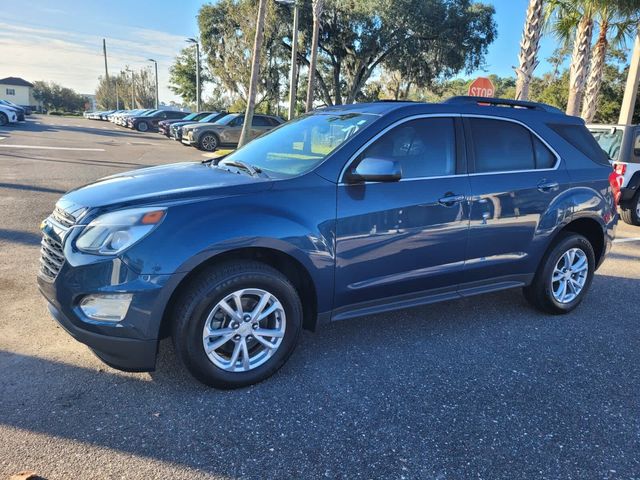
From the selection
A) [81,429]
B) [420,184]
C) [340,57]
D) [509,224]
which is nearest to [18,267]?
[81,429]

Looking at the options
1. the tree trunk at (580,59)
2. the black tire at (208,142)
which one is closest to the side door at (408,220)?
the tree trunk at (580,59)

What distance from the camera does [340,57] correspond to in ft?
104

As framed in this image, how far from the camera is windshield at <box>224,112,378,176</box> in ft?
11.7

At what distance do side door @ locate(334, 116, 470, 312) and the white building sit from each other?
325ft

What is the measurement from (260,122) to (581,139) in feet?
57.1

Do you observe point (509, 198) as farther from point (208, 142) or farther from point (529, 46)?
point (208, 142)

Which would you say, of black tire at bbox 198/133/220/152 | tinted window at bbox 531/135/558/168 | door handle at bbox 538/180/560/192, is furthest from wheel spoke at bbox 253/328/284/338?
black tire at bbox 198/133/220/152

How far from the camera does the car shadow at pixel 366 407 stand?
101 inches

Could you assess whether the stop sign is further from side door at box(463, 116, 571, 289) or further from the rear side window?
side door at box(463, 116, 571, 289)

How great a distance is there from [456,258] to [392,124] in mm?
1151

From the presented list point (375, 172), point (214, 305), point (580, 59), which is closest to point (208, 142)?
point (580, 59)

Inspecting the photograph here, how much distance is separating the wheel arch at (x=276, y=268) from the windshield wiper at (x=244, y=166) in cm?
61

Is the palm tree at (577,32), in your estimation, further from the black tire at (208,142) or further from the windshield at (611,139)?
the black tire at (208,142)

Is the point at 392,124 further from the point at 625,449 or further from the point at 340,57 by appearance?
the point at 340,57
